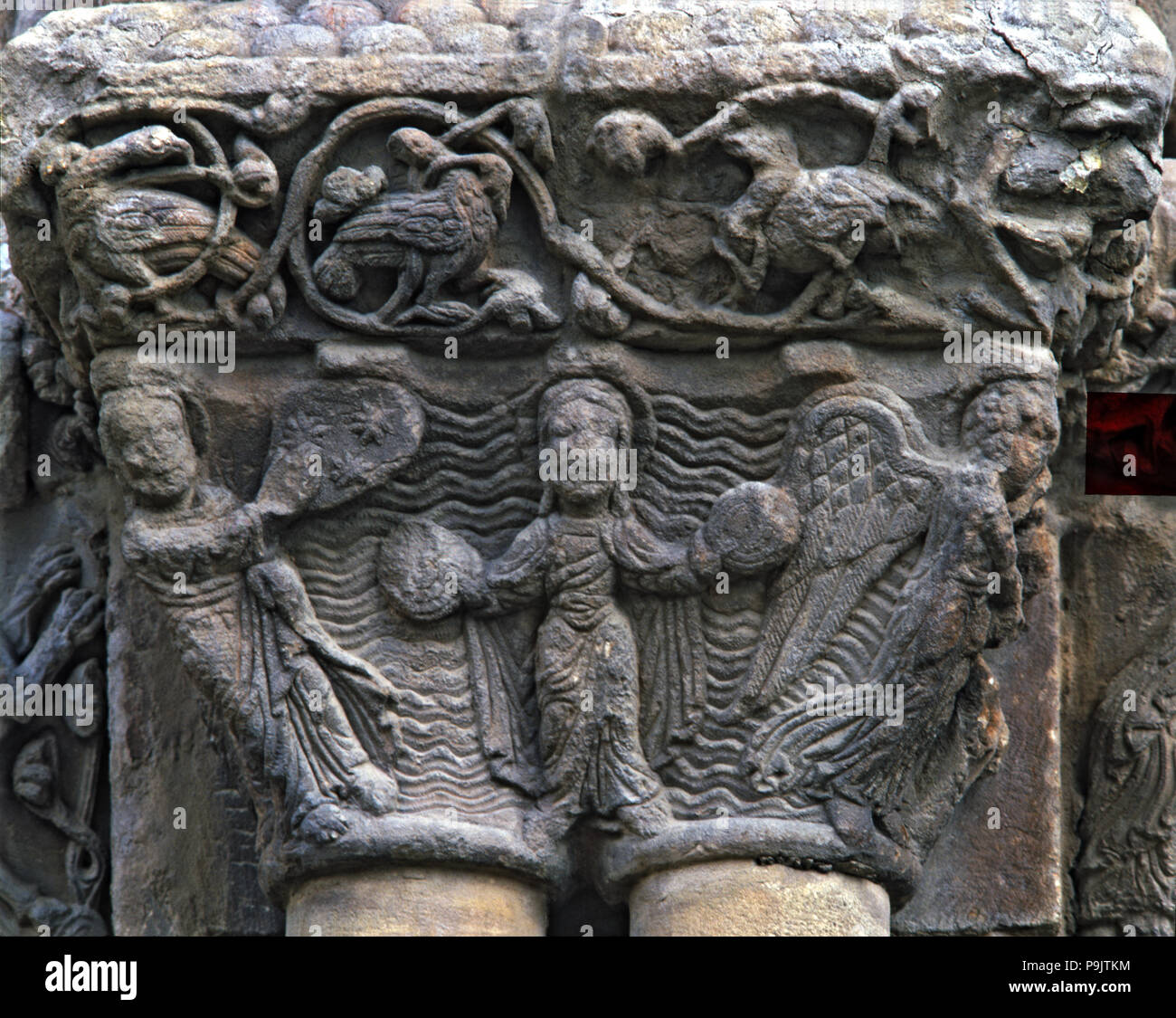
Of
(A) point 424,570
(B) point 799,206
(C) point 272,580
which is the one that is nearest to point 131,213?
(C) point 272,580

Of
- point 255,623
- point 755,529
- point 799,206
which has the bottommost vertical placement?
point 255,623

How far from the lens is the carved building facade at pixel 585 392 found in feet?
13.9

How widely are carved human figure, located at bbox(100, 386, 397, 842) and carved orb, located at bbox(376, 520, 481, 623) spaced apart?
0.15 metres

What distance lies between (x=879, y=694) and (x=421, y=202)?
1.25 metres

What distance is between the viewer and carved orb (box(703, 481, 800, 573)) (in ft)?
14.2

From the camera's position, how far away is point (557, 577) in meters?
4.35

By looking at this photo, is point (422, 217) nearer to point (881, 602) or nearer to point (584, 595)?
point (584, 595)

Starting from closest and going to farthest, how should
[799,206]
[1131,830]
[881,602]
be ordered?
1. [799,206]
2. [881,602]
3. [1131,830]

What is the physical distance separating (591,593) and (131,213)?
1.11 m

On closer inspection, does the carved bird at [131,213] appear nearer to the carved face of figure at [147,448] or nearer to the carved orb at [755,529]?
the carved face of figure at [147,448]

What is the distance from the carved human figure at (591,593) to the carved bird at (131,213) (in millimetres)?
691

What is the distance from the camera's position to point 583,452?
432 centimetres

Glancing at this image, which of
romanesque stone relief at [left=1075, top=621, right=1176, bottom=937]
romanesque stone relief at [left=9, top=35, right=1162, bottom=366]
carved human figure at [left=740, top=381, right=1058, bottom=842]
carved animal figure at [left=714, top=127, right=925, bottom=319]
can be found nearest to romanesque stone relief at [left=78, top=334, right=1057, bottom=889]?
carved human figure at [left=740, top=381, right=1058, bottom=842]
